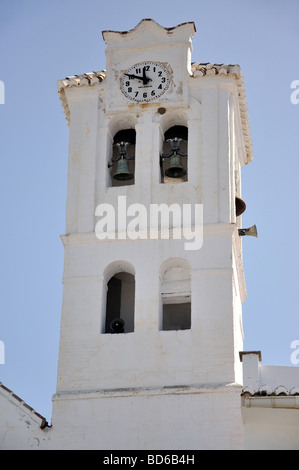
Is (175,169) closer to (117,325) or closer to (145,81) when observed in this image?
(145,81)

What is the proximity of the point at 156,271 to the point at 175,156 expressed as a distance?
311cm

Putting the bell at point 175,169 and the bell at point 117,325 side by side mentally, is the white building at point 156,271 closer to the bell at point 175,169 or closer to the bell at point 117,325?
the bell at point 175,169

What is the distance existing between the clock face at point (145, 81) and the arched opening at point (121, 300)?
4.27m

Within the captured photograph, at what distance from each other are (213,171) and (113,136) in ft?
9.71

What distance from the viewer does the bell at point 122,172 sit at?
32.7m

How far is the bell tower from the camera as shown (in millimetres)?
29500

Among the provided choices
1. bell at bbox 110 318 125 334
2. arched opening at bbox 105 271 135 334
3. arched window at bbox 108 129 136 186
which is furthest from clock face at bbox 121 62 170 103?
bell at bbox 110 318 125 334

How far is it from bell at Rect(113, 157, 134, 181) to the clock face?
1608 millimetres

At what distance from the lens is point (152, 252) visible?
103 ft

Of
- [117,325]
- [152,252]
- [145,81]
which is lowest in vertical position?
[117,325]

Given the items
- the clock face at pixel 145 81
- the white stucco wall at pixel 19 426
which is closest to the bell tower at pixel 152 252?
the clock face at pixel 145 81

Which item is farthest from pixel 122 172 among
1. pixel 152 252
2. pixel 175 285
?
pixel 175 285

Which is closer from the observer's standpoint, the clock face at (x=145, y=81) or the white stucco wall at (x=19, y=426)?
the white stucco wall at (x=19, y=426)

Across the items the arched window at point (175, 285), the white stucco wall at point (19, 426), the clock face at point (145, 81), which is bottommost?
the white stucco wall at point (19, 426)
